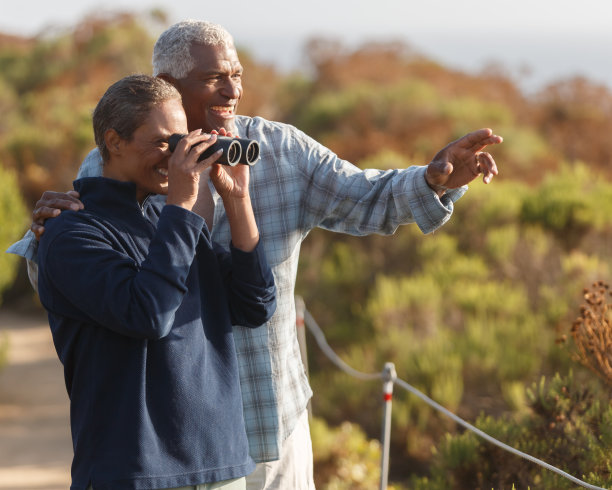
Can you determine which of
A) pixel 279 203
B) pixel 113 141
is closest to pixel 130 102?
pixel 113 141

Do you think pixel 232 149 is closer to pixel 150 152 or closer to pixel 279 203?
pixel 150 152

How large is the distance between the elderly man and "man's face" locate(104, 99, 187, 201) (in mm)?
449

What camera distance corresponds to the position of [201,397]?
1.85m

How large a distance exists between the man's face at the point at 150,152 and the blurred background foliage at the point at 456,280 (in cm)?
166

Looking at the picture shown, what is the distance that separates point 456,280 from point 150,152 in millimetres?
5496

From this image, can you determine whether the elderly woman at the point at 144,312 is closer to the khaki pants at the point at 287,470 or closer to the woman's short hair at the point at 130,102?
the woman's short hair at the point at 130,102

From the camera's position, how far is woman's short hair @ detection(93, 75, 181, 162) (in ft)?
6.10

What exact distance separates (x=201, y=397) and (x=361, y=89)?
13581 millimetres

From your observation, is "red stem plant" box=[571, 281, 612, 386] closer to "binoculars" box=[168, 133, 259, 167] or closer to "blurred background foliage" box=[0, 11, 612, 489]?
"blurred background foliage" box=[0, 11, 612, 489]

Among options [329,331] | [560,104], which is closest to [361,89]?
[560,104]

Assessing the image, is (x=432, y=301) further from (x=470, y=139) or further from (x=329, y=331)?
(x=470, y=139)

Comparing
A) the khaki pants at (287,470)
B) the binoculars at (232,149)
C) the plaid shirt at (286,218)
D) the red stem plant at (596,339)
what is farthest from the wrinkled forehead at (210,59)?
the red stem plant at (596,339)

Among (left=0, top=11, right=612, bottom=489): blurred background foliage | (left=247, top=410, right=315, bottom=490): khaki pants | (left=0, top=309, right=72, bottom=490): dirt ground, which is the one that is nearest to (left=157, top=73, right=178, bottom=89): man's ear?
(left=247, top=410, right=315, bottom=490): khaki pants

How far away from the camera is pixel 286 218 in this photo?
249 cm
